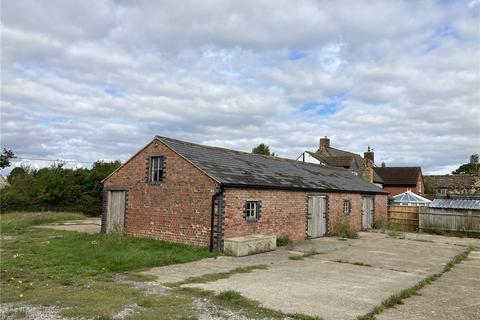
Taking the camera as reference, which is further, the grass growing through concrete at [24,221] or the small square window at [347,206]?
the small square window at [347,206]

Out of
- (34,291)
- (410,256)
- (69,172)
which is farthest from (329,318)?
(69,172)

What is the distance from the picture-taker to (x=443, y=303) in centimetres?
897

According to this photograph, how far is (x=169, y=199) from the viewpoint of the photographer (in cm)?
1788

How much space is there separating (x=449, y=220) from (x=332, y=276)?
18.9m

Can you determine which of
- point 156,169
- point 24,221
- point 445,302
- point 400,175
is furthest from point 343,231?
point 400,175

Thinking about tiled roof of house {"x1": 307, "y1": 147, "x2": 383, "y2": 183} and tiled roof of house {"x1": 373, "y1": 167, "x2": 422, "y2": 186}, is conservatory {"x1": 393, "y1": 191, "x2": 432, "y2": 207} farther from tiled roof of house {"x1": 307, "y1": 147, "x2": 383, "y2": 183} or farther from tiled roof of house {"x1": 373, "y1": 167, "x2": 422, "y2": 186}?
tiled roof of house {"x1": 373, "y1": 167, "x2": 422, "y2": 186}

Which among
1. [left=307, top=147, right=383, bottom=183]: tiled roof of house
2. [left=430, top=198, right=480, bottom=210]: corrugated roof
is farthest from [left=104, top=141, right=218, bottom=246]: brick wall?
[left=307, top=147, right=383, bottom=183]: tiled roof of house

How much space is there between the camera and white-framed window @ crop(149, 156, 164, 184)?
18734 millimetres

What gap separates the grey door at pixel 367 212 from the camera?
1110 inches

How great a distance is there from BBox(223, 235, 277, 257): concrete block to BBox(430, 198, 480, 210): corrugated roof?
17.0 m

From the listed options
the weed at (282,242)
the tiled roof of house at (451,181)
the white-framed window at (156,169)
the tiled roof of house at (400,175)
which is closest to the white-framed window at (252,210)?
the weed at (282,242)

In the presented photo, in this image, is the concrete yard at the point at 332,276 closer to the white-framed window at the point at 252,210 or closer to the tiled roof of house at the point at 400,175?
the white-framed window at the point at 252,210

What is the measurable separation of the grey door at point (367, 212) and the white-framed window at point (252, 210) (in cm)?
1291

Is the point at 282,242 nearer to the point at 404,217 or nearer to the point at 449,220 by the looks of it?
the point at 449,220
